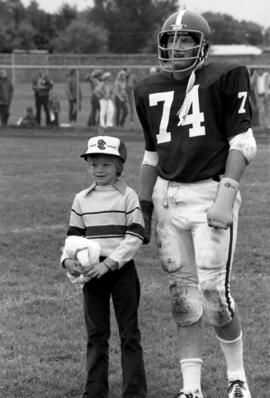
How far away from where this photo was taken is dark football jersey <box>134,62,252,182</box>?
13.1ft

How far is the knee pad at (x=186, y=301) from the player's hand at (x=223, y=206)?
0.49 meters

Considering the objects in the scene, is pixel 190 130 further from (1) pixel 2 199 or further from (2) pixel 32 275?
(1) pixel 2 199

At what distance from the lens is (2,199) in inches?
416

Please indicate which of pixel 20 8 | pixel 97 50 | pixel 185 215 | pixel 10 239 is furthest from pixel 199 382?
pixel 20 8

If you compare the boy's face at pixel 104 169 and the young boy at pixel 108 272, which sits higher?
the boy's face at pixel 104 169

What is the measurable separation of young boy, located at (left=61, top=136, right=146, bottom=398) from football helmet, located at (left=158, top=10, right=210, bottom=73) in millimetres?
537

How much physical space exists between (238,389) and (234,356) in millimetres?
171

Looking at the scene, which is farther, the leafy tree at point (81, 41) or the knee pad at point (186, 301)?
the leafy tree at point (81, 41)

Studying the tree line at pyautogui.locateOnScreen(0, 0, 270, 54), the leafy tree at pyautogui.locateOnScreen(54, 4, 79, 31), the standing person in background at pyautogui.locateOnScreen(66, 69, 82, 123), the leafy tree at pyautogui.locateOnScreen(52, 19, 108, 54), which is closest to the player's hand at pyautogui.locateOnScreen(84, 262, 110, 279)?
the standing person in background at pyautogui.locateOnScreen(66, 69, 82, 123)

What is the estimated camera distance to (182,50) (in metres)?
4.04

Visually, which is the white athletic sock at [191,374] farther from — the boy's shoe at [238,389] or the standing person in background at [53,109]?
the standing person in background at [53,109]

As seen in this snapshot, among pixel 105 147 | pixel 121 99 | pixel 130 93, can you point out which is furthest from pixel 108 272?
pixel 130 93

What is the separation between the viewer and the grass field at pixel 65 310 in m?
4.65

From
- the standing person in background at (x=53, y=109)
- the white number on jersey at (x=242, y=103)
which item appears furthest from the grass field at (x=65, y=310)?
the standing person in background at (x=53, y=109)
